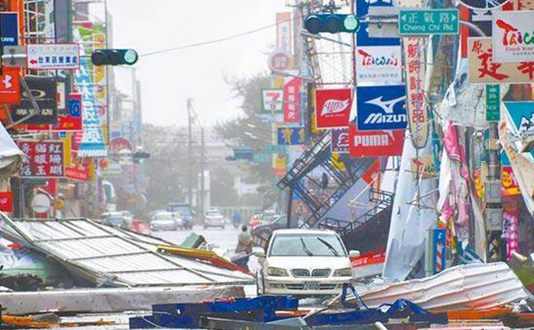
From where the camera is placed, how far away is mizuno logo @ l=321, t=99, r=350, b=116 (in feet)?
159

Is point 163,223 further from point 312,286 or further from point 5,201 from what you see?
point 312,286

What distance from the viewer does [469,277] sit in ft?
74.3

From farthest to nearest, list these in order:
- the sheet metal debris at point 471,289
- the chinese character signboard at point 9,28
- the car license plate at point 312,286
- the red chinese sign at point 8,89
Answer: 1. the red chinese sign at point 8,89
2. the chinese character signboard at point 9,28
3. the car license plate at point 312,286
4. the sheet metal debris at point 471,289

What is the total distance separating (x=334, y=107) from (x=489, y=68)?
2094 cm

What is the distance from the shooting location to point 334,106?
4856cm

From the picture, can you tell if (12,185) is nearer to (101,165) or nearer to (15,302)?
(15,302)

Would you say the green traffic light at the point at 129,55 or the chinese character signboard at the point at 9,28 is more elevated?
the chinese character signboard at the point at 9,28

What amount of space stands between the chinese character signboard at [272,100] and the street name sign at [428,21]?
62683 mm

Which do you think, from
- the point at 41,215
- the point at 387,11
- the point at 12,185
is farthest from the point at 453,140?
the point at 41,215

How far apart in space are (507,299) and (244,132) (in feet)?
344

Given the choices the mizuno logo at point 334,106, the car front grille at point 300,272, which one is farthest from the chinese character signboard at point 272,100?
the car front grille at point 300,272

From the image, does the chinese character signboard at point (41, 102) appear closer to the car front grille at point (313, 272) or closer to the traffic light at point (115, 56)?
the traffic light at point (115, 56)

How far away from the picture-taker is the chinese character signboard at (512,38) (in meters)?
26.4

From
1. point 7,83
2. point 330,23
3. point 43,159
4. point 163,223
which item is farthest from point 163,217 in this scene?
point 330,23
